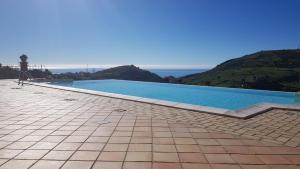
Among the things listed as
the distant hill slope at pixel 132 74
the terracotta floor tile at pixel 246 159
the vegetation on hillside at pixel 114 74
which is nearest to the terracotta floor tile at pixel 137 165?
the terracotta floor tile at pixel 246 159

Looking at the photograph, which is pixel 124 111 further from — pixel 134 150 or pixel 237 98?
pixel 237 98

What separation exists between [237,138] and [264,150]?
629 mm

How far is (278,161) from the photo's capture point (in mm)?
3506

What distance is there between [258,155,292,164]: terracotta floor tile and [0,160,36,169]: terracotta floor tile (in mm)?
3119

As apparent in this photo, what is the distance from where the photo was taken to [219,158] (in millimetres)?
3598

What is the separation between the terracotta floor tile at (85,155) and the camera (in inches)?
139

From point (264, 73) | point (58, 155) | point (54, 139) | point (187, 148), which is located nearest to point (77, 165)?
point (58, 155)

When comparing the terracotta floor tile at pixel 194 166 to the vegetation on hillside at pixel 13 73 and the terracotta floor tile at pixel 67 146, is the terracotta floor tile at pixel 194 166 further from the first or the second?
the vegetation on hillside at pixel 13 73

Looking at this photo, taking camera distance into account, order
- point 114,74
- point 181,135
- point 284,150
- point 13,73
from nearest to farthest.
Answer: point 284,150 → point 181,135 → point 13,73 → point 114,74

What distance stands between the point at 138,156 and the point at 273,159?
188 centimetres

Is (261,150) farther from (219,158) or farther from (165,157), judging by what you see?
(165,157)

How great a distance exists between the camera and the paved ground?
3.44 meters

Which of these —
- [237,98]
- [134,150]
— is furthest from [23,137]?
[237,98]

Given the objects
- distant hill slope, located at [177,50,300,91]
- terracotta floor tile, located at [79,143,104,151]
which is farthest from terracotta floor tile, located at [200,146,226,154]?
distant hill slope, located at [177,50,300,91]
